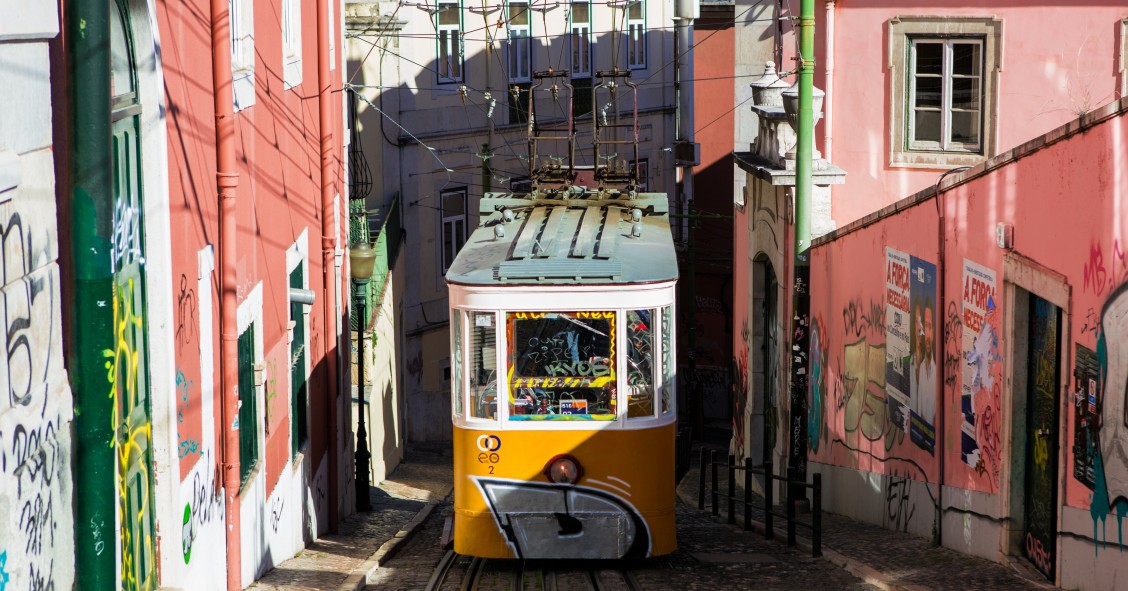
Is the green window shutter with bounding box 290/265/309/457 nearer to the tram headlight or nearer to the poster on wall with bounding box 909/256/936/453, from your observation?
the tram headlight

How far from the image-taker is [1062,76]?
16719 mm

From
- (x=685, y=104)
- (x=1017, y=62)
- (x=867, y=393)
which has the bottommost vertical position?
(x=867, y=393)

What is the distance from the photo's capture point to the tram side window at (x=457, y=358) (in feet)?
37.9

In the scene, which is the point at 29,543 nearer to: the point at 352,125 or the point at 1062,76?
the point at 1062,76

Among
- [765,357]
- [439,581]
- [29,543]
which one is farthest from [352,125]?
[29,543]

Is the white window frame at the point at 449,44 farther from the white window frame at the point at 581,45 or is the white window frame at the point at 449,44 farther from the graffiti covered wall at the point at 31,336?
the graffiti covered wall at the point at 31,336

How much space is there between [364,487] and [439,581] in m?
6.40

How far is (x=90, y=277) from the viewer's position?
235 inches

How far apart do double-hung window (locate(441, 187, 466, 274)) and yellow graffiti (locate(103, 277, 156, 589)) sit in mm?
22891

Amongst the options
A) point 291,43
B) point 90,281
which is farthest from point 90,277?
point 291,43

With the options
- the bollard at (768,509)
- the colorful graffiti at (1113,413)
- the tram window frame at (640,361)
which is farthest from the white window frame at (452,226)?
the colorful graffiti at (1113,413)

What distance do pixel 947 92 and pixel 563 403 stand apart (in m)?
7.84

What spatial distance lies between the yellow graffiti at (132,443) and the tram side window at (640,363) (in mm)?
4727

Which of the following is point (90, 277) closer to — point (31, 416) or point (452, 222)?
point (31, 416)
